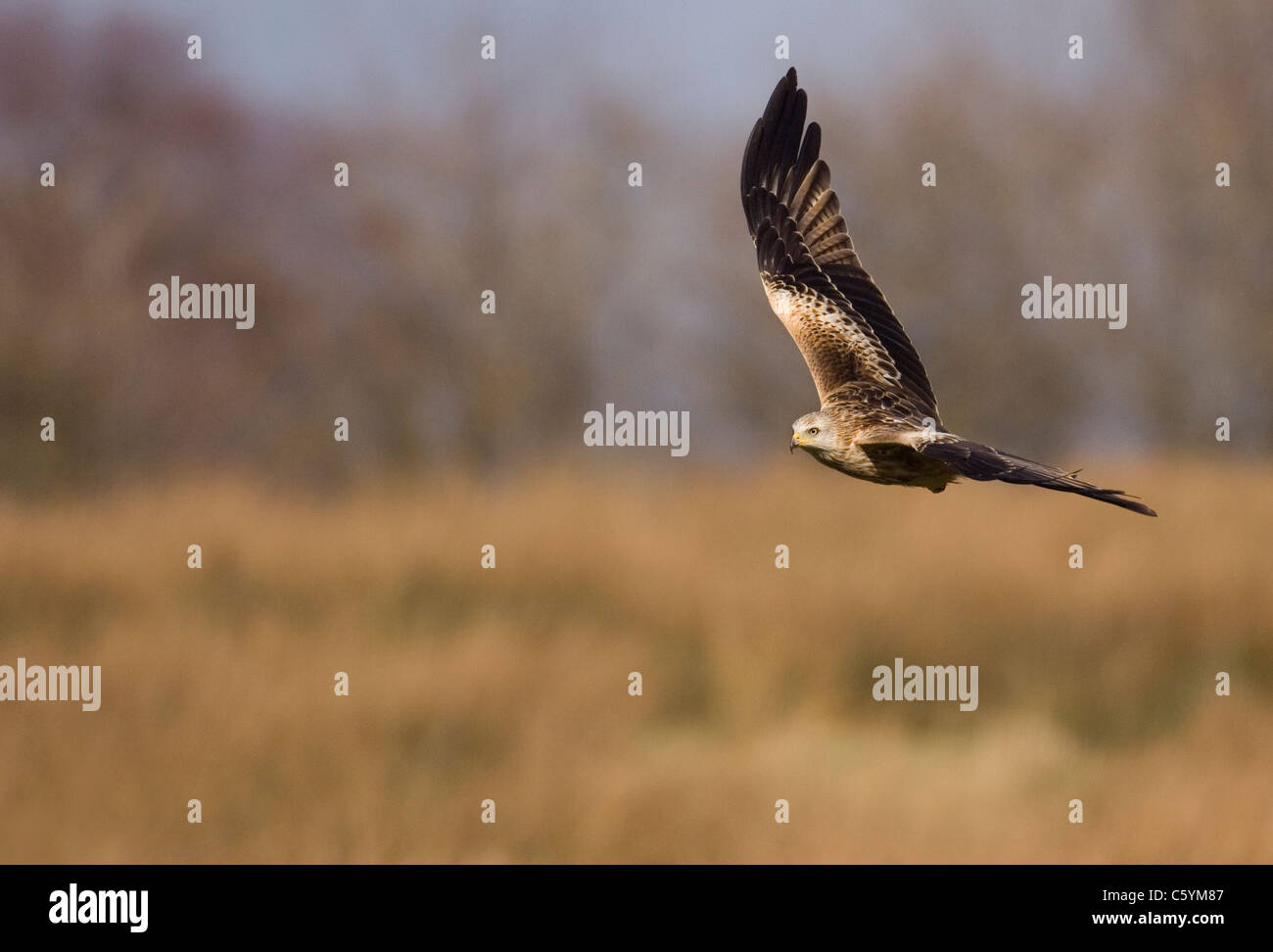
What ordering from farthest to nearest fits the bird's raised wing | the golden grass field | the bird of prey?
the golden grass field
the bird's raised wing
the bird of prey

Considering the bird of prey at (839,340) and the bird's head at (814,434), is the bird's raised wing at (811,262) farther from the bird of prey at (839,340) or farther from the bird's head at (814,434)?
the bird's head at (814,434)

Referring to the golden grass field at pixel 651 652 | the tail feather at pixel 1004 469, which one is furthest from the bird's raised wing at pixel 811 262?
the golden grass field at pixel 651 652

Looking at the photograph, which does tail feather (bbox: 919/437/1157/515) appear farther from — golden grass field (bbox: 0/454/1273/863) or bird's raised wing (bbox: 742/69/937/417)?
golden grass field (bbox: 0/454/1273/863)

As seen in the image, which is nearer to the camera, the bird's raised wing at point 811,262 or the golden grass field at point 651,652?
the bird's raised wing at point 811,262

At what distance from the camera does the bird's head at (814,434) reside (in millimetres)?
2629

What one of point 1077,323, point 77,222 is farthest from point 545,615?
point 77,222

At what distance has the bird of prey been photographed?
7.85 feet

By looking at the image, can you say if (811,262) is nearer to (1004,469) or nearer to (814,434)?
(814,434)

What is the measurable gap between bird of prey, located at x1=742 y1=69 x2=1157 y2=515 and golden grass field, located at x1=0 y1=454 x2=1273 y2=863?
19.9 feet

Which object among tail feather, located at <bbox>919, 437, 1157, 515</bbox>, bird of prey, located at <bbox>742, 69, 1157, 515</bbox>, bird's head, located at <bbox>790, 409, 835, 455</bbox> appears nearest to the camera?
tail feather, located at <bbox>919, 437, 1157, 515</bbox>

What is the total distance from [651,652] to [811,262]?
27.9ft

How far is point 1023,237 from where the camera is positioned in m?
21.9

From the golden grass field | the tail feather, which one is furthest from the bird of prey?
the golden grass field

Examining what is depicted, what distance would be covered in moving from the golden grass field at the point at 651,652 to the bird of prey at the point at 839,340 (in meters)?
6.05
